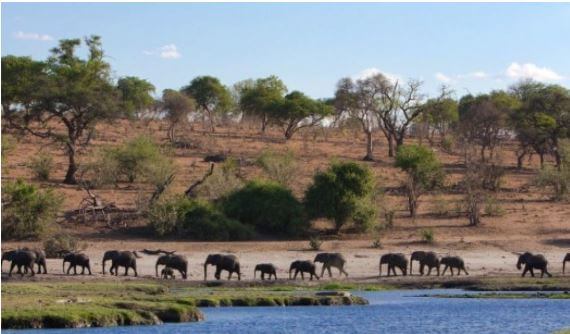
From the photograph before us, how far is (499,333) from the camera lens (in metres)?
26.0

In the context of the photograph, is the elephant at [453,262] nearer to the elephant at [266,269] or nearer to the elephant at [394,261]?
the elephant at [394,261]

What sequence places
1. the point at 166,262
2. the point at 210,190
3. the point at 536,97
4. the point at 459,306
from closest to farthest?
the point at 459,306
the point at 166,262
the point at 210,190
the point at 536,97

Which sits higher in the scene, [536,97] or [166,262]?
[536,97]

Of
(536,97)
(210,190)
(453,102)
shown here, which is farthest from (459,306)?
(453,102)

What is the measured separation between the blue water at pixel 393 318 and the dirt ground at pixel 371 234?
22.9ft

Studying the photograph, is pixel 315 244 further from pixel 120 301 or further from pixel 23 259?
pixel 120 301

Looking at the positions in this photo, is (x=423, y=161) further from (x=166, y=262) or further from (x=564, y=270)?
(x=166, y=262)

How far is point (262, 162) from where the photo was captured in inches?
2296

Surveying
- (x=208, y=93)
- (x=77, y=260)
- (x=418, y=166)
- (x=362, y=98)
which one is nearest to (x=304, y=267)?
(x=77, y=260)

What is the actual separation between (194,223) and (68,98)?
47.4 feet

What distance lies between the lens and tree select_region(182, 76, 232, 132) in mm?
90438

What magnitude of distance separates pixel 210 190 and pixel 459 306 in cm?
2226

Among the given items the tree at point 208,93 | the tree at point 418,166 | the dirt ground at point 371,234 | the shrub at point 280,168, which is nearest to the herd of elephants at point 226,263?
the dirt ground at point 371,234

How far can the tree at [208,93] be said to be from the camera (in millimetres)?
90438
